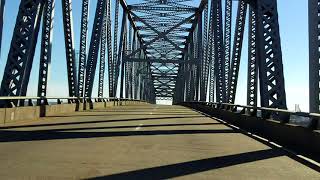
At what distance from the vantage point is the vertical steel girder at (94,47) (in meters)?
36.9

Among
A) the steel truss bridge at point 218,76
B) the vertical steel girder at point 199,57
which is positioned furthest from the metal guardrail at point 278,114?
the vertical steel girder at point 199,57

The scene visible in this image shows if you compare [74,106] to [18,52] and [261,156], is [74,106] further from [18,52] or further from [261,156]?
[261,156]

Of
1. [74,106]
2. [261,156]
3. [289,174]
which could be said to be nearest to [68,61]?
[74,106]

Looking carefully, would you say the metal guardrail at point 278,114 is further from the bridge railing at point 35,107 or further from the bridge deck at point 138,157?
the bridge railing at point 35,107

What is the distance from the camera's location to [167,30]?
254ft

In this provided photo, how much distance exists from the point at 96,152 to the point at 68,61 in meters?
19.4

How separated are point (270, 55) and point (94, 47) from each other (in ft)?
71.8

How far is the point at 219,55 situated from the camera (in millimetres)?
34406

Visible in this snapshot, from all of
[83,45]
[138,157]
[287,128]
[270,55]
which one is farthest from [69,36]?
[138,157]

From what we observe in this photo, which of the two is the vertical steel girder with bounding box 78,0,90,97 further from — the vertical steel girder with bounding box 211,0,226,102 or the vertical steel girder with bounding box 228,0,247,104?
the vertical steel girder with bounding box 228,0,247,104

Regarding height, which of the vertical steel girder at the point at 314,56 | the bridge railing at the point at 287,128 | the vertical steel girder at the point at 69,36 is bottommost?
the bridge railing at the point at 287,128

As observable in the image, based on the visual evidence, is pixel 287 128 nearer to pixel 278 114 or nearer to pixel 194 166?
pixel 278 114

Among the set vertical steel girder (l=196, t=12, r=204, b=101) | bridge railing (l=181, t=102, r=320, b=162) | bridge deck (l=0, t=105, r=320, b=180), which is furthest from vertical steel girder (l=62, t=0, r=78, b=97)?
vertical steel girder (l=196, t=12, r=204, b=101)

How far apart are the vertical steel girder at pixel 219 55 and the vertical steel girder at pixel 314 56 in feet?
57.5
